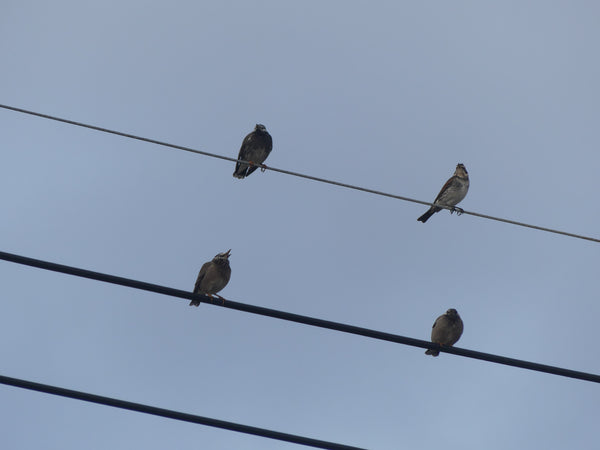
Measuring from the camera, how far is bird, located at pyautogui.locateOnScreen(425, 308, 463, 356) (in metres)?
13.3

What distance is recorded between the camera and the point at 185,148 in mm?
7332

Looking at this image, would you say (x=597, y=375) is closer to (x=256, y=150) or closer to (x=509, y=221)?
(x=509, y=221)

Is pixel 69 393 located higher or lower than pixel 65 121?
lower

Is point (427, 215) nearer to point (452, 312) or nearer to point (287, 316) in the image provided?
point (452, 312)

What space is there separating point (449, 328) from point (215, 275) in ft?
13.6

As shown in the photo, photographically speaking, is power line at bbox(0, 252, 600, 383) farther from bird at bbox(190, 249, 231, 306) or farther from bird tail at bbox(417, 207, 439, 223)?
bird tail at bbox(417, 207, 439, 223)

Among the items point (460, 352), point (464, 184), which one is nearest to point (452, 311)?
point (464, 184)

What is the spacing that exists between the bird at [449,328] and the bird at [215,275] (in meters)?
3.90

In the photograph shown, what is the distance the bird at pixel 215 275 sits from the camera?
11648 millimetres

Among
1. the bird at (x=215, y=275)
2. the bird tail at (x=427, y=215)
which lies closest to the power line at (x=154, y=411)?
the bird at (x=215, y=275)

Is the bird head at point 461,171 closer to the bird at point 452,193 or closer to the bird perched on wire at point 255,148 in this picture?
the bird at point 452,193

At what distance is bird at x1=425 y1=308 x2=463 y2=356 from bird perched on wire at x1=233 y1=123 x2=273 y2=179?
4.65m

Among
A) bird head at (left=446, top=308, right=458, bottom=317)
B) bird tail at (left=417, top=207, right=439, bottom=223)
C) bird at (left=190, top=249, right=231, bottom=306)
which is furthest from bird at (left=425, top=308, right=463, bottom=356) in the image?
bird at (left=190, top=249, right=231, bottom=306)

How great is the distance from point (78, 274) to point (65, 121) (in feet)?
5.90
